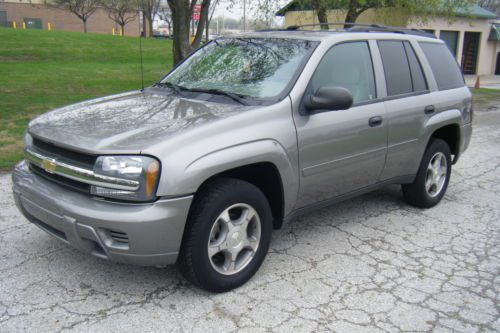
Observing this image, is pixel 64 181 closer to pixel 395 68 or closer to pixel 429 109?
pixel 395 68

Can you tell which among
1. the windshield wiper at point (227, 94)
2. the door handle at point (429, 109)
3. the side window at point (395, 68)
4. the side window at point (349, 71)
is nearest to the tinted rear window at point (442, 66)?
the door handle at point (429, 109)

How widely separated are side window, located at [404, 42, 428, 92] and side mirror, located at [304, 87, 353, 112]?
150 cm

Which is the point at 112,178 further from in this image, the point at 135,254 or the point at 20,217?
the point at 20,217

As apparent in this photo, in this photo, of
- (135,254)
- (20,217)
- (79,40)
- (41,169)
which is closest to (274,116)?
(135,254)

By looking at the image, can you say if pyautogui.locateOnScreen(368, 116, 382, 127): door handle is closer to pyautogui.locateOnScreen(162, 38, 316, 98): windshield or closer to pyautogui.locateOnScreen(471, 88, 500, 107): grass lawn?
pyautogui.locateOnScreen(162, 38, 316, 98): windshield

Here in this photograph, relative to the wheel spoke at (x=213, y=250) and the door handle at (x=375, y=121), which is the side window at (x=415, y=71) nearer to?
the door handle at (x=375, y=121)

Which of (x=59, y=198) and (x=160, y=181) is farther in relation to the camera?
(x=59, y=198)

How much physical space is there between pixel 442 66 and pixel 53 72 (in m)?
14.1

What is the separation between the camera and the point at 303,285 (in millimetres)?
3574

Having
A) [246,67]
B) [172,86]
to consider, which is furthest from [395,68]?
[172,86]

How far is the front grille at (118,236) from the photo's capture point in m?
2.94

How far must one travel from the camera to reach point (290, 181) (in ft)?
12.0

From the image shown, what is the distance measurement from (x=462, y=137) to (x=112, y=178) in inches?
161

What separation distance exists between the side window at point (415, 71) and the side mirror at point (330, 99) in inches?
59.0
